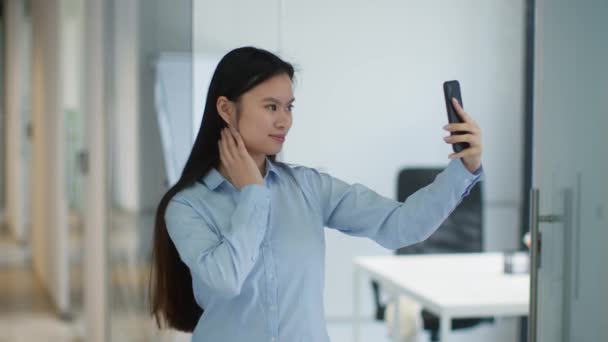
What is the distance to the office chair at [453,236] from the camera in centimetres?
226

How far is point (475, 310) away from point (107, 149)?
6.18 ft

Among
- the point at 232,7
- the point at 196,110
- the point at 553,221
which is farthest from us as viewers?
the point at 196,110

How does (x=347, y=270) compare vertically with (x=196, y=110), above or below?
below

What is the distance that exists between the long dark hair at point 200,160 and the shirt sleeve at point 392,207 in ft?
0.46

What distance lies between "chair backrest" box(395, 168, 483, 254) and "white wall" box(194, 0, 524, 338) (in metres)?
0.19

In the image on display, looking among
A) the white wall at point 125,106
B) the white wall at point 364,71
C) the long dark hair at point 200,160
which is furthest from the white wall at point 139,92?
the long dark hair at point 200,160

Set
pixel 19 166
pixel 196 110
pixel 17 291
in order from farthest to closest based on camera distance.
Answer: pixel 19 166 < pixel 17 291 < pixel 196 110

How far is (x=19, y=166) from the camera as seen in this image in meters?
10.1

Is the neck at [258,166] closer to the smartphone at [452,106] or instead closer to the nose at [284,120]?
the nose at [284,120]

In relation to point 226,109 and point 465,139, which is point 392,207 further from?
point 226,109

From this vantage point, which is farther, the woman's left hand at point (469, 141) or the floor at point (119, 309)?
the floor at point (119, 309)

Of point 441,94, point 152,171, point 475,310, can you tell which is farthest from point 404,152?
point 152,171

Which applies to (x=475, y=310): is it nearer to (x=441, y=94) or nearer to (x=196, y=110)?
(x=441, y=94)

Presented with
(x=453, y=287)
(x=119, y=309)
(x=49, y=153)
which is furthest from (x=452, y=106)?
(x=49, y=153)
